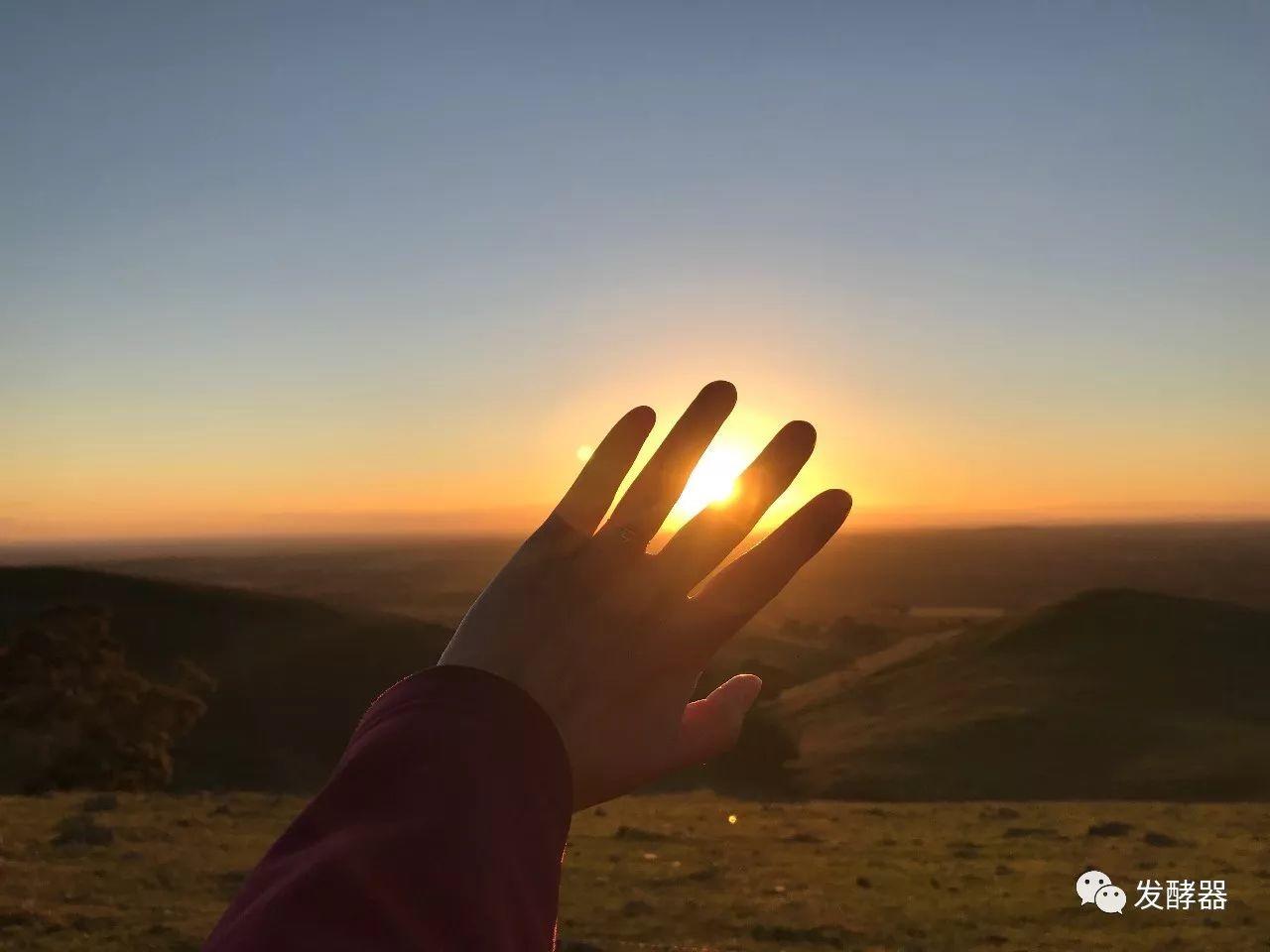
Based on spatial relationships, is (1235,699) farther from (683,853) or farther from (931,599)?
(931,599)

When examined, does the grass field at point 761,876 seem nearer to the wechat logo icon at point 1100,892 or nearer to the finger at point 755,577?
the wechat logo icon at point 1100,892

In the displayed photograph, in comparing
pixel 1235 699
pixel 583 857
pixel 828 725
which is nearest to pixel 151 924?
pixel 583 857

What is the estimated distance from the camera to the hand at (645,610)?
1.33 metres

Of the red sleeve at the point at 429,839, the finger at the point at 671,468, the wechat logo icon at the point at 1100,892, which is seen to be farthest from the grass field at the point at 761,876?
the red sleeve at the point at 429,839

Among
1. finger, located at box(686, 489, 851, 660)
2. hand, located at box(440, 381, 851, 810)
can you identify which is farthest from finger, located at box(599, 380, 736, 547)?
finger, located at box(686, 489, 851, 660)

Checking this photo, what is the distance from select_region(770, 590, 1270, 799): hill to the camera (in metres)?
34.9

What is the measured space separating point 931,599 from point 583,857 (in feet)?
388

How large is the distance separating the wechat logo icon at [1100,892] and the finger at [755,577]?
46.3ft

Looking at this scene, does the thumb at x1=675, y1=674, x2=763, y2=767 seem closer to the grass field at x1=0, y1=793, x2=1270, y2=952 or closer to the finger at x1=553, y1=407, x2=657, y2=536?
the finger at x1=553, y1=407, x2=657, y2=536

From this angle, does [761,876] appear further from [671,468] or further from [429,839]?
[429,839]

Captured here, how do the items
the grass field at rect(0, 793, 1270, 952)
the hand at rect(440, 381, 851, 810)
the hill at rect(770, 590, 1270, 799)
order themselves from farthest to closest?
the hill at rect(770, 590, 1270, 799) → the grass field at rect(0, 793, 1270, 952) → the hand at rect(440, 381, 851, 810)

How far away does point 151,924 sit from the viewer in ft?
33.1

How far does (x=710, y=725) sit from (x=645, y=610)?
0.71 ft

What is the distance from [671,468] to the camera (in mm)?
1485
